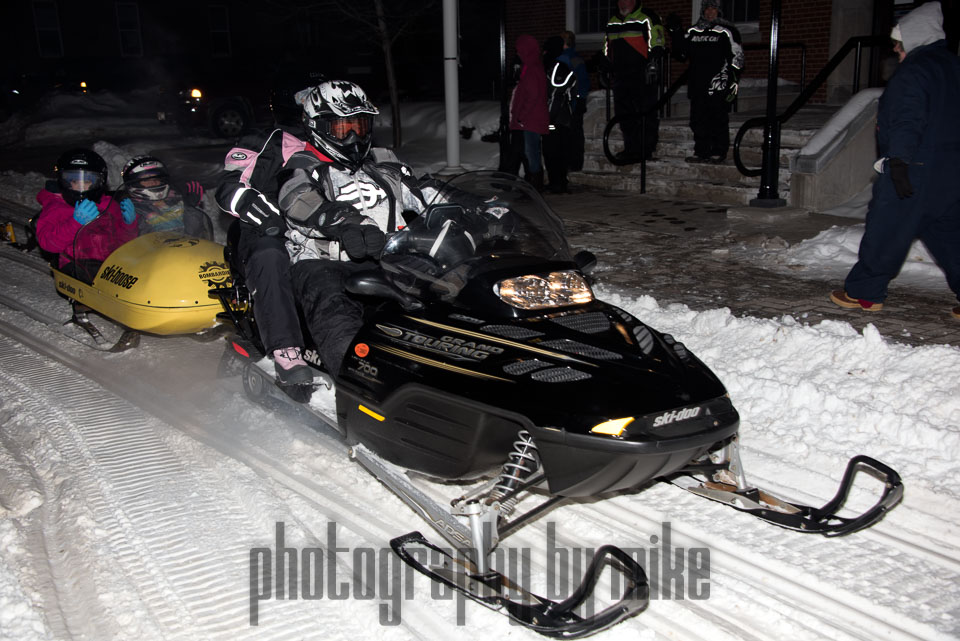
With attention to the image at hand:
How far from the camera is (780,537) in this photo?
3.32 meters

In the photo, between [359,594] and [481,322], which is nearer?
[359,594]

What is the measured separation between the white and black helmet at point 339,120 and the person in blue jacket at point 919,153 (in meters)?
3.27

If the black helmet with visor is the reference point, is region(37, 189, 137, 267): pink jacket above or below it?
below

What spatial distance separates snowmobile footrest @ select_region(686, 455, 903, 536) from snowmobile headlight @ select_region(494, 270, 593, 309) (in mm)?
970

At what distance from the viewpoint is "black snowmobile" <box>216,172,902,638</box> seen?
2.83 meters

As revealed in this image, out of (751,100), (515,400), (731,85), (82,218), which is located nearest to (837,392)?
(515,400)

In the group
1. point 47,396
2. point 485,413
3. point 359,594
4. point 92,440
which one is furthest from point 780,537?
point 47,396

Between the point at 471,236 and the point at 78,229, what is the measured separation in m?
3.91

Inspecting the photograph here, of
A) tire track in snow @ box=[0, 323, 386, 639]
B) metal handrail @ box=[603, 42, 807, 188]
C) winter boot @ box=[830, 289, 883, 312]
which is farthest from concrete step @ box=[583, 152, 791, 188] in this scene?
tire track in snow @ box=[0, 323, 386, 639]

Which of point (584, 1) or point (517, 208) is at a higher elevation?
point (584, 1)

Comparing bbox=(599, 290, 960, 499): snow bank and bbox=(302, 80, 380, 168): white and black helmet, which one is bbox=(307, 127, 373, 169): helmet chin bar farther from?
bbox=(599, 290, 960, 499): snow bank

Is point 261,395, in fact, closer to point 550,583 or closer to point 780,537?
point 550,583

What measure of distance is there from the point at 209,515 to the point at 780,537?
2379mm

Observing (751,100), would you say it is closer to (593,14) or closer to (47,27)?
(593,14)
